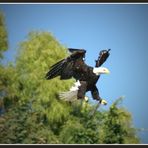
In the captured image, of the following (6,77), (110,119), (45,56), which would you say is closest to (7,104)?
(6,77)

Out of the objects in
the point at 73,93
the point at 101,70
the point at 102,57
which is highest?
the point at 102,57

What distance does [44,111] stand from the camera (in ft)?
25.0

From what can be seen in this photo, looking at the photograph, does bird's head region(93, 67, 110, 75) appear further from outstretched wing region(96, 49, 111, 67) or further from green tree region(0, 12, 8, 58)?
green tree region(0, 12, 8, 58)

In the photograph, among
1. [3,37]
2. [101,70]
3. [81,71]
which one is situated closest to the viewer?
[101,70]

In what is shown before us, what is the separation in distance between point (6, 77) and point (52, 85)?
0.64 meters

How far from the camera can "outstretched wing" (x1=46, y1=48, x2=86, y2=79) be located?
6.64 m

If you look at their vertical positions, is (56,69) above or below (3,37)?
below

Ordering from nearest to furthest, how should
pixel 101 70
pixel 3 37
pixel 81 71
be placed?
1. pixel 101 70
2. pixel 81 71
3. pixel 3 37

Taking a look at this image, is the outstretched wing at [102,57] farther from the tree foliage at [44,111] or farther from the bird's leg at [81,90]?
the tree foliage at [44,111]

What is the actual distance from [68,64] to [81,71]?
176 millimetres

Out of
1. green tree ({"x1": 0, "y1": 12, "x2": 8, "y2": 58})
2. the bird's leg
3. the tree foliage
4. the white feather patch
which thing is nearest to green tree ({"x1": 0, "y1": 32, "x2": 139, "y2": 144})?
the tree foliage

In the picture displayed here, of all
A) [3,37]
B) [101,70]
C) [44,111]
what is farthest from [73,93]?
[3,37]

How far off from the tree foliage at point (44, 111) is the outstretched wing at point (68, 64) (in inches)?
32.4

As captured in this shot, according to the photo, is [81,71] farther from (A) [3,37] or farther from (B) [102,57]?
(A) [3,37]
